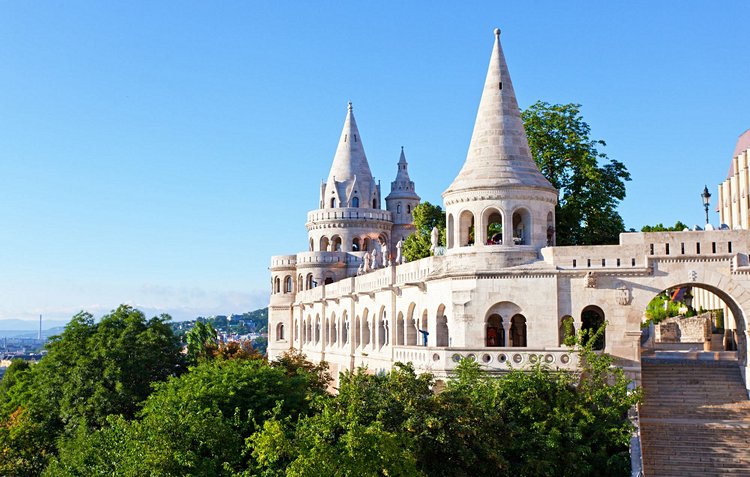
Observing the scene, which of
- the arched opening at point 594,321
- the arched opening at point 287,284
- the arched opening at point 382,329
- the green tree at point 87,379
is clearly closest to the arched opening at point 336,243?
the arched opening at point 287,284

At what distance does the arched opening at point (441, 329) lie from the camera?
34.0 m

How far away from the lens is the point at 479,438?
2394 cm

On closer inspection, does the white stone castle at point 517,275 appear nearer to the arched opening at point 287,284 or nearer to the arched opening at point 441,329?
the arched opening at point 441,329

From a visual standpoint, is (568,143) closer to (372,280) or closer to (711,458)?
(372,280)

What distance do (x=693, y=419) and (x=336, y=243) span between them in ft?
131

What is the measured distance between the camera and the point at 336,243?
2603 inches

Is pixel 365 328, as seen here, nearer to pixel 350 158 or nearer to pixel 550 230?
pixel 550 230

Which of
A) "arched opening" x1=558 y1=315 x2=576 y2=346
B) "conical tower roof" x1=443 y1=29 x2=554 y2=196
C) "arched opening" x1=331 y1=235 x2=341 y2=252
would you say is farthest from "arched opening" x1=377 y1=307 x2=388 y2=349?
"arched opening" x1=331 y1=235 x2=341 y2=252

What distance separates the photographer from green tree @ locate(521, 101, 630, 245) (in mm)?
42656

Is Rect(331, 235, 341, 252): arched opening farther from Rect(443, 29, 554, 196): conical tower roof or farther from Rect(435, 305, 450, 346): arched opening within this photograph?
Rect(443, 29, 554, 196): conical tower roof

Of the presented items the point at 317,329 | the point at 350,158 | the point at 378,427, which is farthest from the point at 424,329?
the point at 350,158

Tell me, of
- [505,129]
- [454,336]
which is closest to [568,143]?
[505,129]

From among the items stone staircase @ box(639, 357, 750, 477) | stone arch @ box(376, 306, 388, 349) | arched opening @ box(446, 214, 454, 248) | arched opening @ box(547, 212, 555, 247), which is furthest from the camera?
stone arch @ box(376, 306, 388, 349)

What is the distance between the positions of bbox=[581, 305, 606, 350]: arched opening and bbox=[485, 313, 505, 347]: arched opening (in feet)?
9.25
